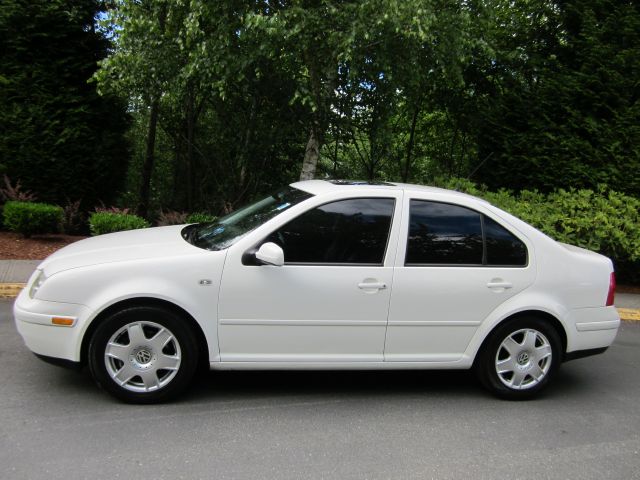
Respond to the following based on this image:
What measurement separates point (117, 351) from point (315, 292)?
4.63ft

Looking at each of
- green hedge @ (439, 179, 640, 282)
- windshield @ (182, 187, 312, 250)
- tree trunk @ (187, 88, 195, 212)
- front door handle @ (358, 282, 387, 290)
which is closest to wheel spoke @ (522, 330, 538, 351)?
front door handle @ (358, 282, 387, 290)

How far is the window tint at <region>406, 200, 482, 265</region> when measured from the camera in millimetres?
4328

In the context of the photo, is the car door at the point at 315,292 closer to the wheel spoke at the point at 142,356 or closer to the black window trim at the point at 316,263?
the black window trim at the point at 316,263

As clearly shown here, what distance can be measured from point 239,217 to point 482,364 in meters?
2.28

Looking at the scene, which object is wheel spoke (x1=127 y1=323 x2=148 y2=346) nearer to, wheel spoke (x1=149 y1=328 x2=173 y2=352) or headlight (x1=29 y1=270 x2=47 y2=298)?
wheel spoke (x1=149 y1=328 x2=173 y2=352)

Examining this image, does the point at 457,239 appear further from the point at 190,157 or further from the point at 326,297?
the point at 190,157

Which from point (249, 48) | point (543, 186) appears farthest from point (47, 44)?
point (543, 186)

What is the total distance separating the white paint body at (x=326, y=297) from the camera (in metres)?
3.89

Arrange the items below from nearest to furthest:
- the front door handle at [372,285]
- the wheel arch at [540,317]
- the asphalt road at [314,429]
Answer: the asphalt road at [314,429]
the front door handle at [372,285]
the wheel arch at [540,317]

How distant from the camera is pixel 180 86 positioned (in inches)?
364

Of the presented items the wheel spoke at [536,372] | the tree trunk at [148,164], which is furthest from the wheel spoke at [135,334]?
the tree trunk at [148,164]

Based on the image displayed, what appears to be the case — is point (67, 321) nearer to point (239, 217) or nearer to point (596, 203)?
point (239, 217)

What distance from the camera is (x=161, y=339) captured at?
3938 millimetres

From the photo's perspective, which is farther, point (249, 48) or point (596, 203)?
point (596, 203)
